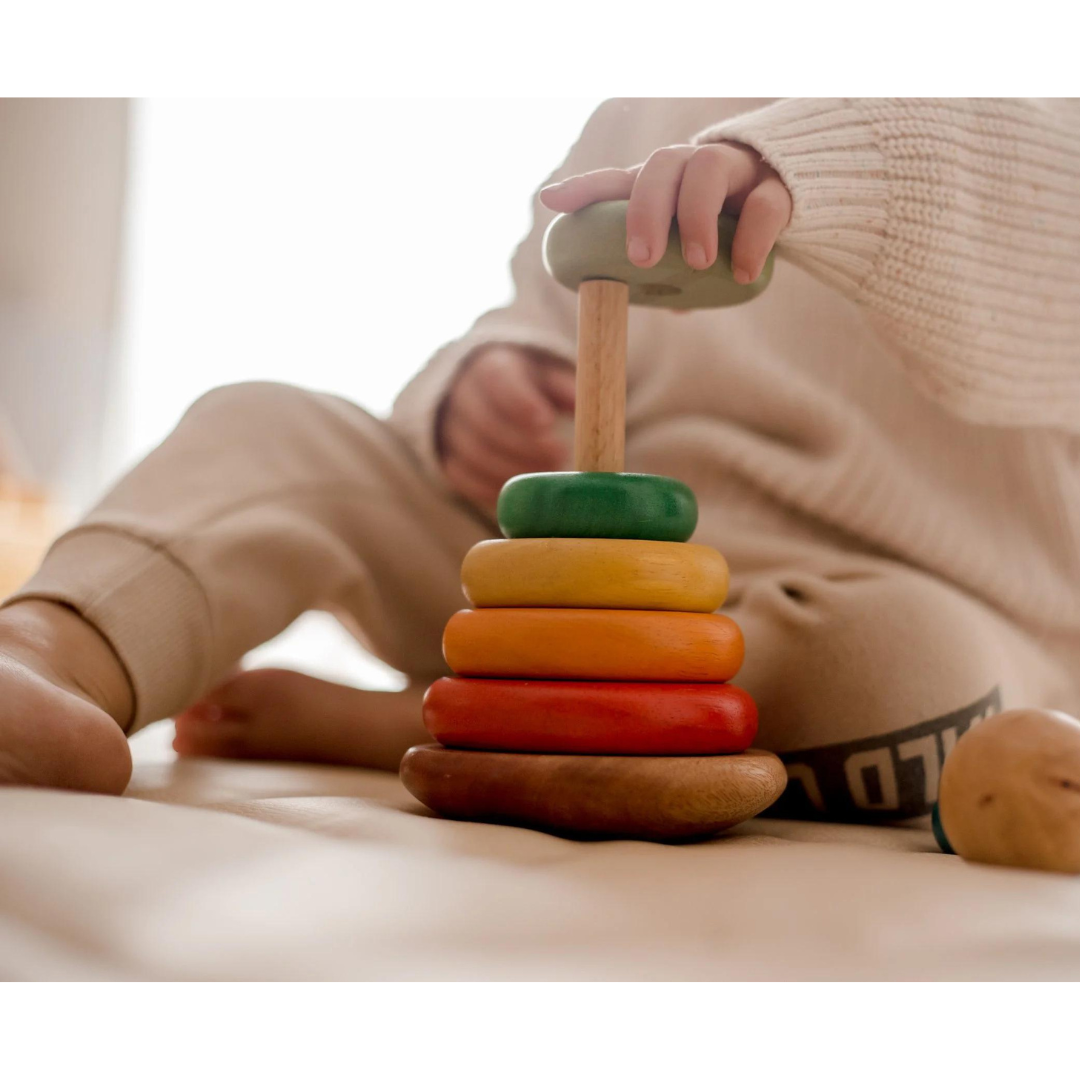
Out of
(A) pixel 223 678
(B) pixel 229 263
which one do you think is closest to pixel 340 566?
(A) pixel 223 678

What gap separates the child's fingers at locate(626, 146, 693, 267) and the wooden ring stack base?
12mm

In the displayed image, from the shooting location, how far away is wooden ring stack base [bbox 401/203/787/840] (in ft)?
1.47

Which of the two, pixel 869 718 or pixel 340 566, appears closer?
pixel 869 718

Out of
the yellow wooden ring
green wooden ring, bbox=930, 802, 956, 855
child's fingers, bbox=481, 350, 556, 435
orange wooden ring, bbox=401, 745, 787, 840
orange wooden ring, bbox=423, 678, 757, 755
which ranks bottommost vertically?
green wooden ring, bbox=930, 802, 956, 855

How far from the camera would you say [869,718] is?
0.56m

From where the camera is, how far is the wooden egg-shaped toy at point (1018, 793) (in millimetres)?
422

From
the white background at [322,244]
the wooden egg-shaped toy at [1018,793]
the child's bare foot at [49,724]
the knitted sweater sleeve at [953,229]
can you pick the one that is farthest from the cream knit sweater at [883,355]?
the white background at [322,244]

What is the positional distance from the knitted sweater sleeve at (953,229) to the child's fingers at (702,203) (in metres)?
0.04

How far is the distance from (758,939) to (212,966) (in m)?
0.17

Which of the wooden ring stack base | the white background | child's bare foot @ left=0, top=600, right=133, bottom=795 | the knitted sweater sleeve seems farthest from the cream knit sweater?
the white background

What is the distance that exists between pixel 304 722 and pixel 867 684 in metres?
0.36

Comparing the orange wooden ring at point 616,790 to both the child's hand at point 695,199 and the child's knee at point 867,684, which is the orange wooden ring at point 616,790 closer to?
the child's knee at point 867,684

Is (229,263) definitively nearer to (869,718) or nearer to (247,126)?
(247,126)

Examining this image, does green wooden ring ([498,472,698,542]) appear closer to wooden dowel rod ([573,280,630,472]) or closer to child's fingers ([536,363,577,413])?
wooden dowel rod ([573,280,630,472])
